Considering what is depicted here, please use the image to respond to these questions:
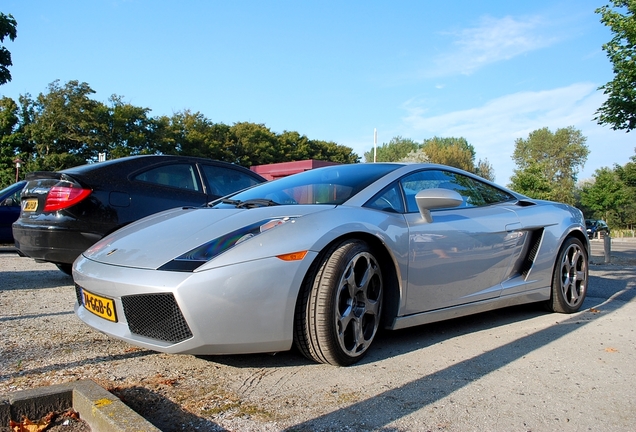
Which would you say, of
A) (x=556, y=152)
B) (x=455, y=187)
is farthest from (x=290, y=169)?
(x=556, y=152)

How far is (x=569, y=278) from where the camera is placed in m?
4.62

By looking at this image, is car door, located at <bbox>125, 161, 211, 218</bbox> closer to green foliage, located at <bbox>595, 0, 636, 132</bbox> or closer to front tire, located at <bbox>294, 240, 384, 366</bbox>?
front tire, located at <bbox>294, 240, 384, 366</bbox>

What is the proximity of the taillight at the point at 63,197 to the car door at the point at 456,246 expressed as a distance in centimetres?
292

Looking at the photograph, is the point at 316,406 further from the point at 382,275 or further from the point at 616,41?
the point at 616,41

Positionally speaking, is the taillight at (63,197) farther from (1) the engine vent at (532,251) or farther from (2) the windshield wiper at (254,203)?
(1) the engine vent at (532,251)

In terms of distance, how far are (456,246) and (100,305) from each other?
2216mm

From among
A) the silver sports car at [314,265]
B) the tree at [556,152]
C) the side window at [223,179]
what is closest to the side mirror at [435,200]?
the silver sports car at [314,265]

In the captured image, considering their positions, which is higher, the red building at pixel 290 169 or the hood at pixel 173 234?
the red building at pixel 290 169

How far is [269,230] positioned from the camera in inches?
111

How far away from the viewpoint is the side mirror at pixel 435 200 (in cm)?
335

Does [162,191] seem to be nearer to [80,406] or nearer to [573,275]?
[80,406]

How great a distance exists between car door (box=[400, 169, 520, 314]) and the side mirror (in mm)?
78

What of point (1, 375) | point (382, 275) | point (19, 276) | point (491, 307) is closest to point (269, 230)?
point (382, 275)

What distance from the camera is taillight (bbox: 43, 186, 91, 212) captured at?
473cm
